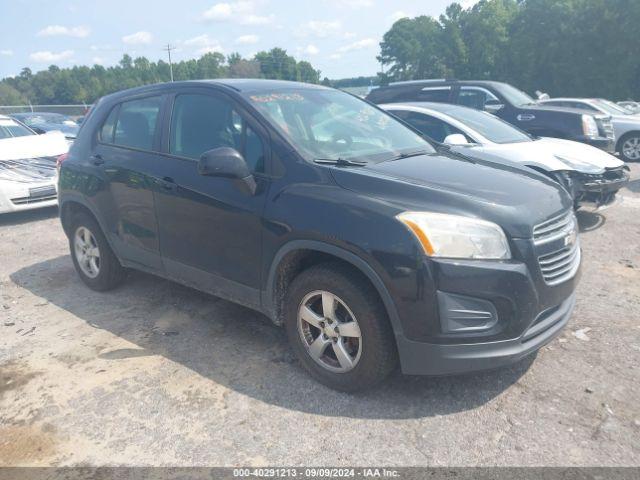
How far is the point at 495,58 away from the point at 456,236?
178 ft

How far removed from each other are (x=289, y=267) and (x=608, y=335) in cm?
228

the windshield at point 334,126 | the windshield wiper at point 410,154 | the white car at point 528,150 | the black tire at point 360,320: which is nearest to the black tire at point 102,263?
the windshield at point 334,126

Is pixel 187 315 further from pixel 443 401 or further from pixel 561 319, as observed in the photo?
pixel 561 319

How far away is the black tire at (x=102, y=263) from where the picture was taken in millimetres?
4711

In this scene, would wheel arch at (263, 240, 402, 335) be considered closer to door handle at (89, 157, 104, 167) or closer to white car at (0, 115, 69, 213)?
door handle at (89, 157, 104, 167)

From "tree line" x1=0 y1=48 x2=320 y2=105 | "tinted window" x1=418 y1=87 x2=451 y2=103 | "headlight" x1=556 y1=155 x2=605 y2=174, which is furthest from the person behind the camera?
"tree line" x1=0 y1=48 x2=320 y2=105

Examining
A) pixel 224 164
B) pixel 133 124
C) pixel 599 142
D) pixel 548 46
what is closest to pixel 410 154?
pixel 224 164

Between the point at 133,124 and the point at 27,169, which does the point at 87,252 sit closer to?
the point at 133,124

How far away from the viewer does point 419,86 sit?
387 inches

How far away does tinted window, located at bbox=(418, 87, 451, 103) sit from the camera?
379 inches

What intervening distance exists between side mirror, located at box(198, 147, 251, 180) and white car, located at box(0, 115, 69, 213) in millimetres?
5664

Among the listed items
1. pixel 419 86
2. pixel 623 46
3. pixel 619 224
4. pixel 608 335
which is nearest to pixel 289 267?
pixel 608 335

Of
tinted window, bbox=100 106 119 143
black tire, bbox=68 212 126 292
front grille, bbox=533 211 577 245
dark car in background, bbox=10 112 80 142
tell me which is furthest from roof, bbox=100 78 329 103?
dark car in background, bbox=10 112 80 142

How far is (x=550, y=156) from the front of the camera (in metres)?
6.26
